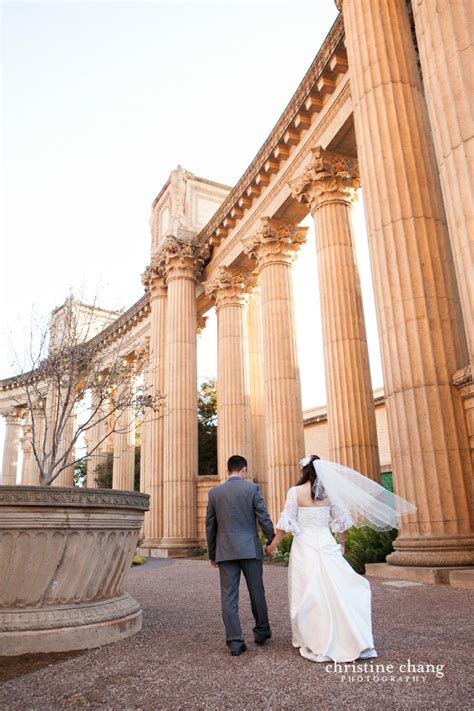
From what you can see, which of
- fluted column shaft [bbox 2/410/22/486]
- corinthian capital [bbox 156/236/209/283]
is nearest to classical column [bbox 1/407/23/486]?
fluted column shaft [bbox 2/410/22/486]

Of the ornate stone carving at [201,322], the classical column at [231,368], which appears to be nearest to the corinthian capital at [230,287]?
the classical column at [231,368]

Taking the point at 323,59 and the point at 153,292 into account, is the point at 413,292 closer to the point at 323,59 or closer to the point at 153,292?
the point at 323,59

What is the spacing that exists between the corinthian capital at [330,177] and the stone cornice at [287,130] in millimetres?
2204

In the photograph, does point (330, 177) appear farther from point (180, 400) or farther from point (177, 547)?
point (177, 547)

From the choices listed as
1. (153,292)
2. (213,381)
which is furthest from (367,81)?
(213,381)

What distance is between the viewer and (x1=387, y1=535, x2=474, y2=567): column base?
410 inches

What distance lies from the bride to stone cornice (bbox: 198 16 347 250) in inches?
628

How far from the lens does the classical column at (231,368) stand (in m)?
26.3

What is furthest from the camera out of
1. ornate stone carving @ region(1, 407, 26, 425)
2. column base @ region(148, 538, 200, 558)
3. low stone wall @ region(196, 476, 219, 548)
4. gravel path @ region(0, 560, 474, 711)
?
ornate stone carving @ region(1, 407, 26, 425)

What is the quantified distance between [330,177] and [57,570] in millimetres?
16264

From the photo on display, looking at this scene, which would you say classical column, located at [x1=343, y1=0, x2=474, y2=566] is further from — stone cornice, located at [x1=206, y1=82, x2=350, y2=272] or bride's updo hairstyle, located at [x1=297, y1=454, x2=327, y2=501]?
bride's updo hairstyle, located at [x1=297, y1=454, x2=327, y2=501]

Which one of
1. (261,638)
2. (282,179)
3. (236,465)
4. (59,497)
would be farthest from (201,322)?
(261,638)

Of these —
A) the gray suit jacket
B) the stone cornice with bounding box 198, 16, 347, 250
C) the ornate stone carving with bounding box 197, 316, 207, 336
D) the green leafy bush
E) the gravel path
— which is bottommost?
the gravel path

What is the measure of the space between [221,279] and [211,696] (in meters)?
24.7
